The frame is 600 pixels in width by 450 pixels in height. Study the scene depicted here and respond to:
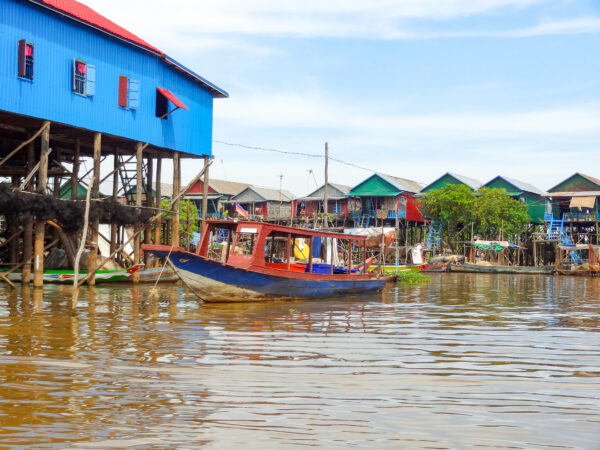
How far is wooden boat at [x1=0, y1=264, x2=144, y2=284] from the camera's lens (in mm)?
19891

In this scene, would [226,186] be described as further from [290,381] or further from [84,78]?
[290,381]

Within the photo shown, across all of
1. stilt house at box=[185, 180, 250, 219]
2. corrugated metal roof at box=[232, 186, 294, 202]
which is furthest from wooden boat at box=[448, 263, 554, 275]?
stilt house at box=[185, 180, 250, 219]

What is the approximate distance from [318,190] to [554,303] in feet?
110

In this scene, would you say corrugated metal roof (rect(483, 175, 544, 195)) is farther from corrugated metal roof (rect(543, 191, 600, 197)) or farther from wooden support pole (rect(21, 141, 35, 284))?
wooden support pole (rect(21, 141, 35, 284))

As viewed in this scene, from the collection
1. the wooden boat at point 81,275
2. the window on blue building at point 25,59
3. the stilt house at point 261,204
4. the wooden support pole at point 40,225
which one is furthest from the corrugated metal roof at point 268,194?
the window on blue building at point 25,59

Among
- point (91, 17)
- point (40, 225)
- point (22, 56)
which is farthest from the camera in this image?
point (91, 17)

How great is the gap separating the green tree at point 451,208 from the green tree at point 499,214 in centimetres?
58

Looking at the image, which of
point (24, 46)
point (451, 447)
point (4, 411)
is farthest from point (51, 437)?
point (24, 46)

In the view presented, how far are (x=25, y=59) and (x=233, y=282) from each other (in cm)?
739

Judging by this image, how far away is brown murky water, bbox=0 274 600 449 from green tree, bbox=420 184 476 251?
30294 millimetres

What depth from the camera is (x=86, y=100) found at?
62.1 ft

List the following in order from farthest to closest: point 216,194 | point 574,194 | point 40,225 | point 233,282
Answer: point 216,194 < point 574,194 < point 40,225 < point 233,282

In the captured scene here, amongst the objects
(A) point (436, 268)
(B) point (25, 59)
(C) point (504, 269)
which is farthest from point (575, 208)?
(B) point (25, 59)

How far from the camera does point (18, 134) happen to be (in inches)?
836
